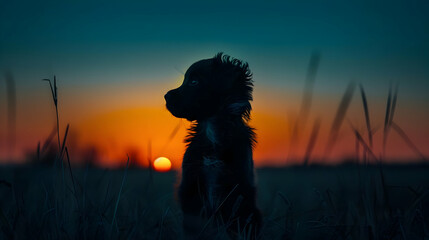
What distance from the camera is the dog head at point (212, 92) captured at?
3512 mm

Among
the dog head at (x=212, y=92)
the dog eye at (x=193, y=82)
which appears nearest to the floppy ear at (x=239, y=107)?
the dog head at (x=212, y=92)

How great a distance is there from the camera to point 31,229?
222 cm

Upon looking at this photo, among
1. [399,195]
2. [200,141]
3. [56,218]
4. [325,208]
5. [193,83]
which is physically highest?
[193,83]

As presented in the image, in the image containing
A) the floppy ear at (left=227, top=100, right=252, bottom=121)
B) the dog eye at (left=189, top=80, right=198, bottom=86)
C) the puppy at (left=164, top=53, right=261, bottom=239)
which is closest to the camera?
the puppy at (left=164, top=53, right=261, bottom=239)

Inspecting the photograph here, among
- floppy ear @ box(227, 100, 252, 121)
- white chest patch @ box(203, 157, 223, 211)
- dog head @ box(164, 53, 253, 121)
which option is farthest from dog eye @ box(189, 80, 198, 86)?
white chest patch @ box(203, 157, 223, 211)

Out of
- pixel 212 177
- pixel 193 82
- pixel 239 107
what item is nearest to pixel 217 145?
pixel 212 177

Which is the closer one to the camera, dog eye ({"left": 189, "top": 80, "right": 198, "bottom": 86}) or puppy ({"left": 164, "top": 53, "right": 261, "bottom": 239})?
puppy ({"left": 164, "top": 53, "right": 261, "bottom": 239})

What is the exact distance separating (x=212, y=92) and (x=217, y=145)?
55cm

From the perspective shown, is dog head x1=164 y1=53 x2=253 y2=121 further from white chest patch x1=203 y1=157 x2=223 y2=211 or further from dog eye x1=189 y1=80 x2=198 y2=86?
white chest patch x1=203 y1=157 x2=223 y2=211

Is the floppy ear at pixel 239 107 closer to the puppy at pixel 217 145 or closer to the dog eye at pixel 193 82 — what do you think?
the puppy at pixel 217 145

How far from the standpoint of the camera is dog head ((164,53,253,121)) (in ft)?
11.5

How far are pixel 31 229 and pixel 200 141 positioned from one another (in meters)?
1.59

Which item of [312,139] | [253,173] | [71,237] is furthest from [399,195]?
[71,237]

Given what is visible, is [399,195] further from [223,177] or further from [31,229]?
[31,229]
